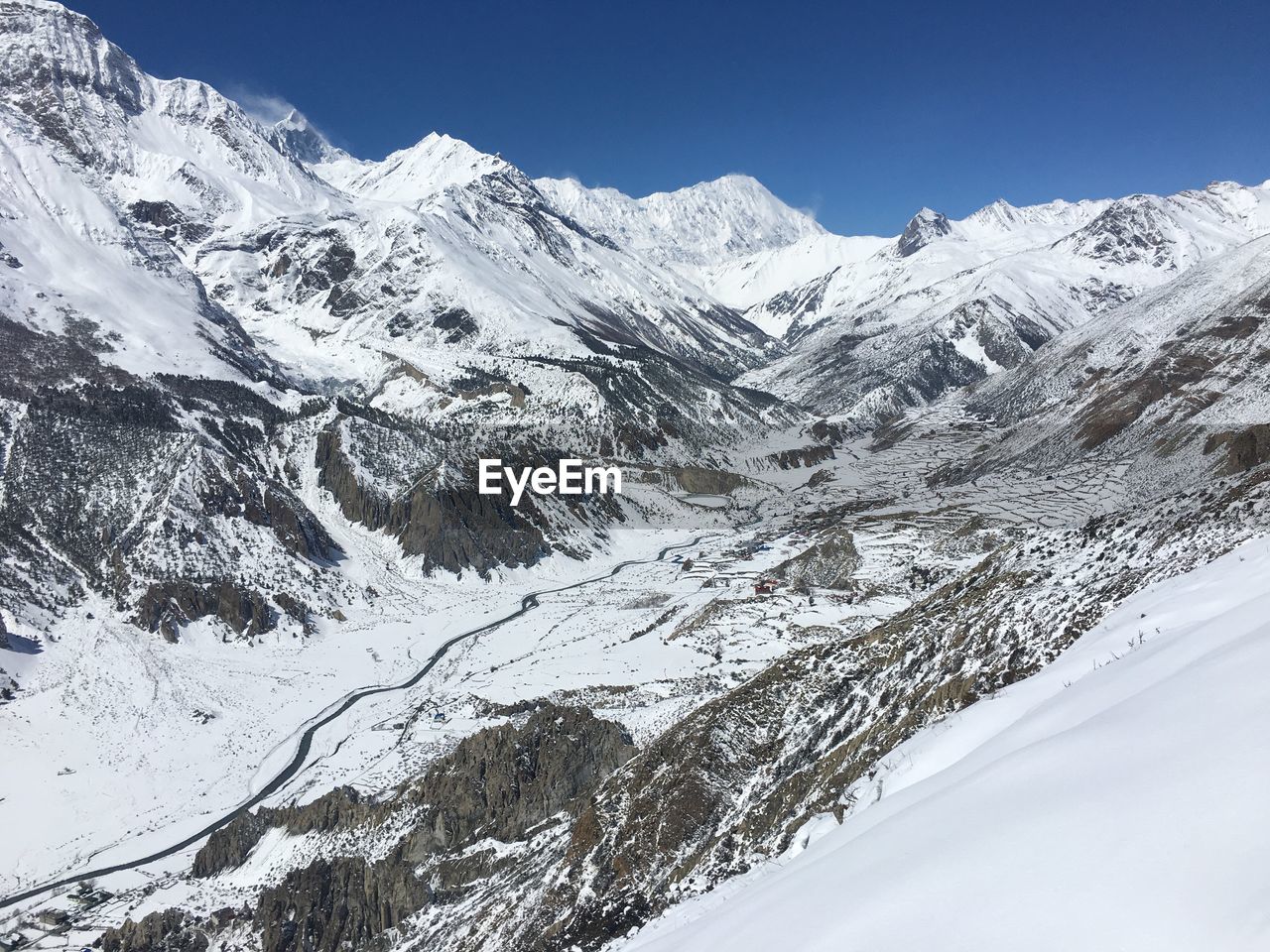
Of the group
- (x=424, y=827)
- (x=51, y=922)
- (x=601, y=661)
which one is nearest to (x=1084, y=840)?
(x=424, y=827)

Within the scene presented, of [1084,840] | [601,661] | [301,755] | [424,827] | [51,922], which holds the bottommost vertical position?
[424,827]

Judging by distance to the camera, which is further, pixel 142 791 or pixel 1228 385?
pixel 1228 385

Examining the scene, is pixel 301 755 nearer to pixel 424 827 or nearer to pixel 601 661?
pixel 424 827

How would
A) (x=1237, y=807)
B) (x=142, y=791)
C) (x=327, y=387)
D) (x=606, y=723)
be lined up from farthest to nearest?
(x=327, y=387), (x=142, y=791), (x=606, y=723), (x=1237, y=807)

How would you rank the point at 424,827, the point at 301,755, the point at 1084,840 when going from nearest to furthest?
the point at 1084,840 → the point at 424,827 → the point at 301,755

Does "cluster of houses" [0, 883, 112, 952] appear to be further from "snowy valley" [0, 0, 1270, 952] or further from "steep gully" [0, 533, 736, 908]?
"steep gully" [0, 533, 736, 908]

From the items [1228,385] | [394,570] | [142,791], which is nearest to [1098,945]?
[142,791]

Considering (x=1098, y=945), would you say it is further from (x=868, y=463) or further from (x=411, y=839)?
(x=868, y=463)

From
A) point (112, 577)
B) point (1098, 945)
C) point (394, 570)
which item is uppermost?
point (112, 577)
